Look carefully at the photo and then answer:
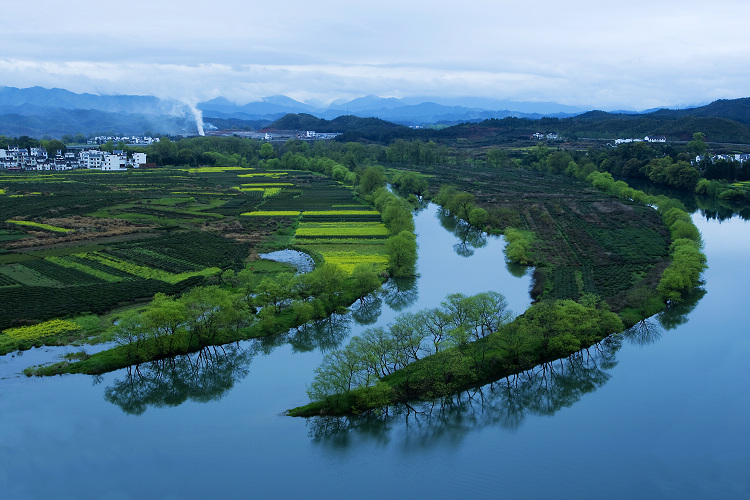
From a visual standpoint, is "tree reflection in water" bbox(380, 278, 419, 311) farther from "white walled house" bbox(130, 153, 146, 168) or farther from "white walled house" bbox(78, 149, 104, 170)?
"white walled house" bbox(78, 149, 104, 170)

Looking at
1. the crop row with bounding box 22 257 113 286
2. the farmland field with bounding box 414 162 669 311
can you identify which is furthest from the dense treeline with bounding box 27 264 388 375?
the farmland field with bounding box 414 162 669 311

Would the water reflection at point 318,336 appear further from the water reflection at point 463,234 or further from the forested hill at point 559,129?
the forested hill at point 559,129

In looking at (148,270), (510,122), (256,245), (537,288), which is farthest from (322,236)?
(510,122)

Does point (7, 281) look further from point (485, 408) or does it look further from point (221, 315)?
point (485, 408)

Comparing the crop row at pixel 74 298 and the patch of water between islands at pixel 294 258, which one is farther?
the patch of water between islands at pixel 294 258

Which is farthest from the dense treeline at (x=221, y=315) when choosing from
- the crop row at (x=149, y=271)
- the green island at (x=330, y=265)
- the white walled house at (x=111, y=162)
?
the white walled house at (x=111, y=162)
